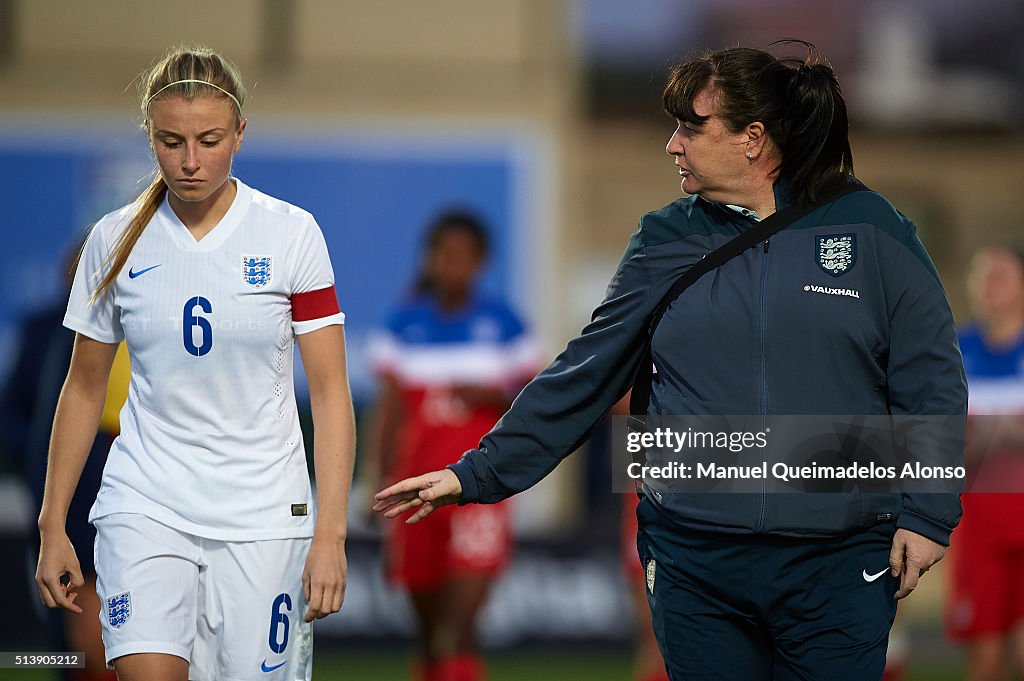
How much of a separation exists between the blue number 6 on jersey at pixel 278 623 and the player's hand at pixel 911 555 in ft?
4.99

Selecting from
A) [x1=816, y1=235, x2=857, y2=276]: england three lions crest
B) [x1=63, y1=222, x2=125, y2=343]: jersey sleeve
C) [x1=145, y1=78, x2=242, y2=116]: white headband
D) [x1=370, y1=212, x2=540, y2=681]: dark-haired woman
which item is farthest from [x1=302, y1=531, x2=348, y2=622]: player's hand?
[x1=370, y1=212, x2=540, y2=681]: dark-haired woman

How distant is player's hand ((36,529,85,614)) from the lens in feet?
12.1

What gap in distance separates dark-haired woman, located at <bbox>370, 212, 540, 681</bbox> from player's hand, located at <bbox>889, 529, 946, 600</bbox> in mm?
3905

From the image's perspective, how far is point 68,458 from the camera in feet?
12.2

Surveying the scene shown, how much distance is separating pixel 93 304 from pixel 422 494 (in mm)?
985

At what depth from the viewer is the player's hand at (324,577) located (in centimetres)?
361

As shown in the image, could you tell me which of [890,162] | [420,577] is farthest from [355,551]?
[890,162]

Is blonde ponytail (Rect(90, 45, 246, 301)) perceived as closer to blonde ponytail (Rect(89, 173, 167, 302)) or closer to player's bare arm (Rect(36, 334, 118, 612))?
blonde ponytail (Rect(89, 173, 167, 302))

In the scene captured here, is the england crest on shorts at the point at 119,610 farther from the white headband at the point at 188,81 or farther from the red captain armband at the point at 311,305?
the white headband at the point at 188,81

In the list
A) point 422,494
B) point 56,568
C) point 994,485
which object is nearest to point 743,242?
point 422,494

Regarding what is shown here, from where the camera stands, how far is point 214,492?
3590 millimetres

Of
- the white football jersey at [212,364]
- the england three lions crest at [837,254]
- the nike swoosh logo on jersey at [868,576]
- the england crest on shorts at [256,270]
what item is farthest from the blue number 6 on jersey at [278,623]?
the england three lions crest at [837,254]

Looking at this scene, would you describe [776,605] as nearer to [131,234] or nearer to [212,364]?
[212,364]

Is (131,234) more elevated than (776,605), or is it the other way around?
(131,234)
